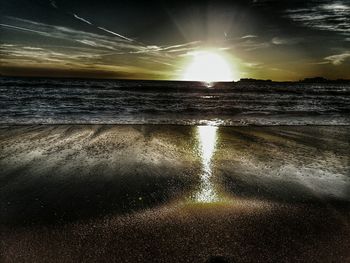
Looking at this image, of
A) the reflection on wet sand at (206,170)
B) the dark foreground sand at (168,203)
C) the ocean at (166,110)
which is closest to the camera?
the dark foreground sand at (168,203)

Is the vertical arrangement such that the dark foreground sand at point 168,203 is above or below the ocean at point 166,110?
above

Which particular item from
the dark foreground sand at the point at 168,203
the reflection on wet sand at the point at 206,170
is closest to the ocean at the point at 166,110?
the reflection on wet sand at the point at 206,170

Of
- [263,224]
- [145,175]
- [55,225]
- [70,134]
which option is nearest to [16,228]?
[55,225]

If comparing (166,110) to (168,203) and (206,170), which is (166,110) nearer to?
(206,170)

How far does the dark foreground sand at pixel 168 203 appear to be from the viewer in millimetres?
2961

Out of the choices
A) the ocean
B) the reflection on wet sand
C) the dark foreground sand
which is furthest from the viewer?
the ocean

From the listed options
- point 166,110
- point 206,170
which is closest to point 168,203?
point 206,170

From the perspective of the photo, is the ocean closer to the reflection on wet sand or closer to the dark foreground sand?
the reflection on wet sand

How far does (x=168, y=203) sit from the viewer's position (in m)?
4.06

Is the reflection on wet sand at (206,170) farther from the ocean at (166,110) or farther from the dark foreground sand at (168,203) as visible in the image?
the ocean at (166,110)

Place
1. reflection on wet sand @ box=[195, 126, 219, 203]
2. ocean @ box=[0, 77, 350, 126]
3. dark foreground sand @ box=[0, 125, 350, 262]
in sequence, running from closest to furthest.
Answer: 1. dark foreground sand @ box=[0, 125, 350, 262]
2. reflection on wet sand @ box=[195, 126, 219, 203]
3. ocean @ box=[0, 77, 350, 126]

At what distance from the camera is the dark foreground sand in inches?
117

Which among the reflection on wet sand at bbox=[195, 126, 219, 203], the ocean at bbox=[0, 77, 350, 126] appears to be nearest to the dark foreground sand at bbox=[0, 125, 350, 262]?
the reflection on wet sand at bbox=[195, 126, 219, 203]

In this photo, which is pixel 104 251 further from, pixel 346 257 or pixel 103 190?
pixel 346 257
